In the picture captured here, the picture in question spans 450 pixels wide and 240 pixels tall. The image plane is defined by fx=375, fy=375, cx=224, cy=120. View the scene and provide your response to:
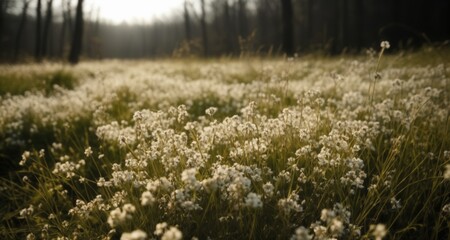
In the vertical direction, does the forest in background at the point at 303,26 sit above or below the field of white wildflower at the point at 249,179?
above

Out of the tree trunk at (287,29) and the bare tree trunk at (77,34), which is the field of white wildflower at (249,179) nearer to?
the tree trunk at (287,29)

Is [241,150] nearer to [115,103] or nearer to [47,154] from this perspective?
[47,154]

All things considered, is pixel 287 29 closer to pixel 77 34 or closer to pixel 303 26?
pixel 77 34

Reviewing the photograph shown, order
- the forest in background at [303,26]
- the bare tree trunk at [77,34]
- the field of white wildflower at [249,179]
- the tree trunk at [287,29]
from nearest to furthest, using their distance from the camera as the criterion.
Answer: the field of white wildflower at [249,179] → the tree trunk at [287,29] → the bare tree trunk at [77,34] → the forest in background at [303,26]

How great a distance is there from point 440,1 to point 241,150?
43.2 metres

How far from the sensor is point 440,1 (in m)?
38.5

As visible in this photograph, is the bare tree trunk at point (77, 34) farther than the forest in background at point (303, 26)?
No

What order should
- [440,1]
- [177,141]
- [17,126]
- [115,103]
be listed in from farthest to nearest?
[440,1] → [115,103] → [17,126] → [177,141]

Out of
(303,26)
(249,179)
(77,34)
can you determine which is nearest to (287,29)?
(77,34)

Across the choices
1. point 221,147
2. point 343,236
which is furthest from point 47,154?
point 343,236

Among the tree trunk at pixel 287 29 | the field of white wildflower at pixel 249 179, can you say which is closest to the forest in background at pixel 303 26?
the tree trunk at pixel 287 29

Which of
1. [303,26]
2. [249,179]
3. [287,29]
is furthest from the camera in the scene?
[303,26]

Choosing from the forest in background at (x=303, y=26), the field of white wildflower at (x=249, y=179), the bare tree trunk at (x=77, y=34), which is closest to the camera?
the field of white wildflower at (x=249, y=179)

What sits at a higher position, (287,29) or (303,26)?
(303,26)
